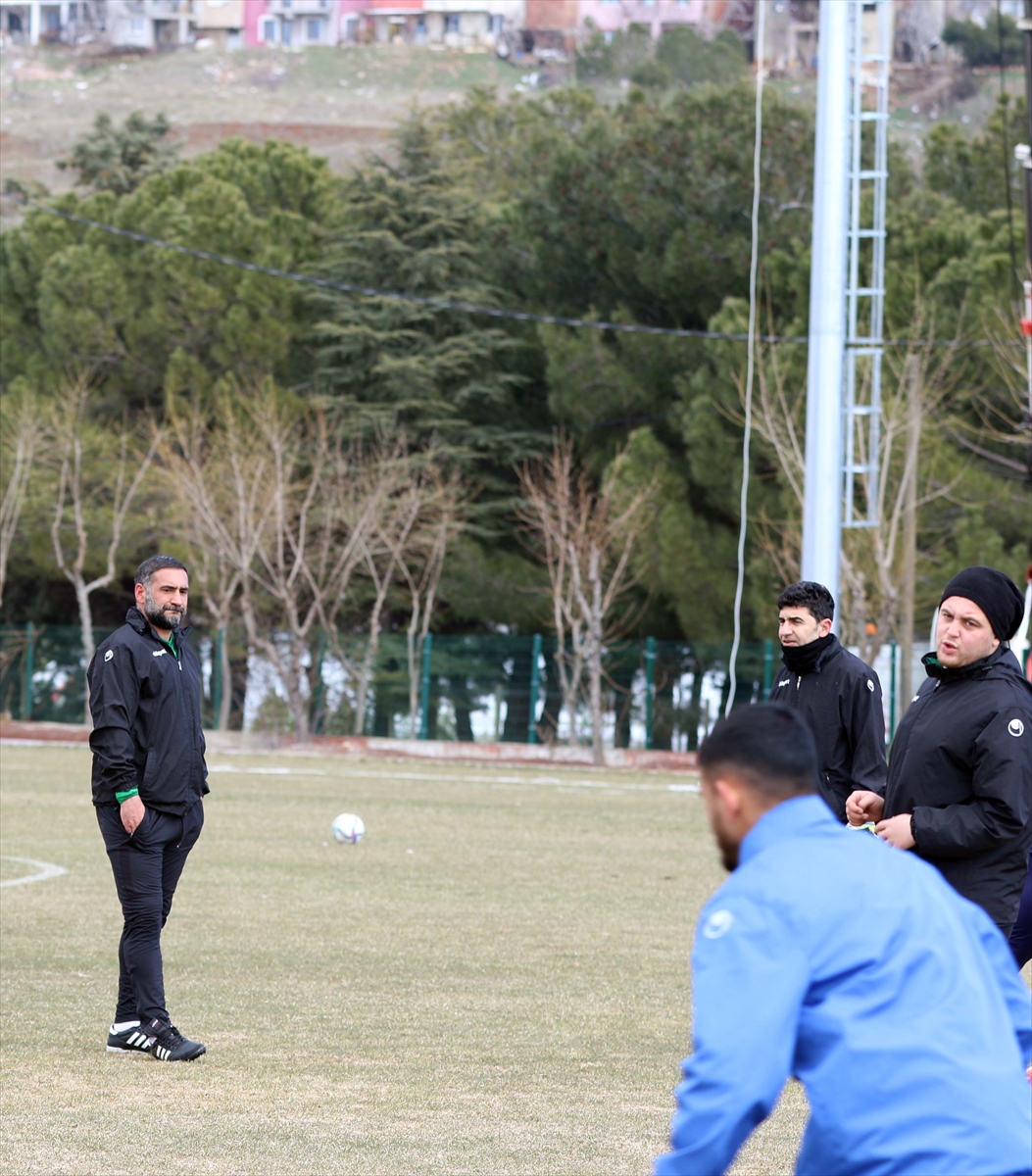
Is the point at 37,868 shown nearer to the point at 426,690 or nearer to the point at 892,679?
the point at 892,679

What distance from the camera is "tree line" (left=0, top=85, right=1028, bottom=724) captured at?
37469 millimetres

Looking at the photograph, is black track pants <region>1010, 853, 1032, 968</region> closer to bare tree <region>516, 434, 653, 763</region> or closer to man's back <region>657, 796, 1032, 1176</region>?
man's back <region>657, 796, 1032, 1176</region>

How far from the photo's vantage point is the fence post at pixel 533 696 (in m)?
40.7

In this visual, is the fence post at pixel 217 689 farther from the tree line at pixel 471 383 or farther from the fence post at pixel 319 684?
the fence post at pixel 319 684

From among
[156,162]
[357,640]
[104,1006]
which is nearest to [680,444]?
[357,640]

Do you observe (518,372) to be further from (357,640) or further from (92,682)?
(92,682)

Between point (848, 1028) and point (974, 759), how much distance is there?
9.86ft

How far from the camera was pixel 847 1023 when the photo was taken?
10.1 ft

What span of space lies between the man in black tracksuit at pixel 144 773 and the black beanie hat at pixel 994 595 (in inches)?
141

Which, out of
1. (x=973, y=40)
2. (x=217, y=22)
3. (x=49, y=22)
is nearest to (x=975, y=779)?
(x=973, y=40)

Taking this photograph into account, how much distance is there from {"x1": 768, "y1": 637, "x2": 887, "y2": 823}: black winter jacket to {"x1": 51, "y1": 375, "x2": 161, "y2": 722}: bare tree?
3478 centimetres

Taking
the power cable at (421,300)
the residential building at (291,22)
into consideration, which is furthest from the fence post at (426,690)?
the residential building at (291,22)

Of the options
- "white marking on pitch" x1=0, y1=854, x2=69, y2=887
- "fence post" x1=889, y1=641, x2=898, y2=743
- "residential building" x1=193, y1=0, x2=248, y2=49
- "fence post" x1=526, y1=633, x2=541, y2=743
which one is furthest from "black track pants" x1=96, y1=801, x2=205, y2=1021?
"residential building" x1=193, y1=0, x2=248, y2=49

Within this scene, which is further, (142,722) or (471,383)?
(471,383)
